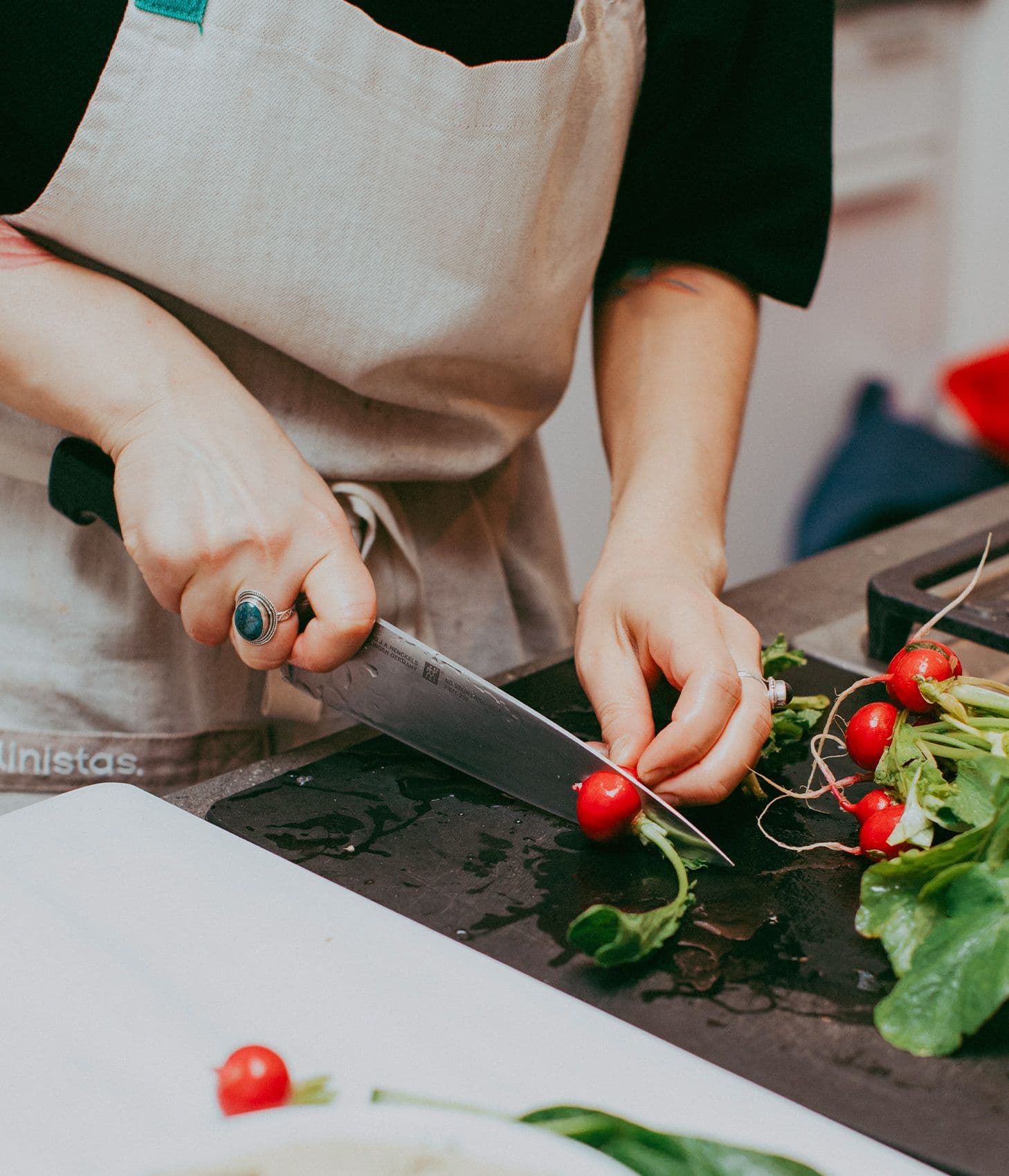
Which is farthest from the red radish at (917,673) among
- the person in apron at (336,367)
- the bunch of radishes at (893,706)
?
the person in apron at (336,367)

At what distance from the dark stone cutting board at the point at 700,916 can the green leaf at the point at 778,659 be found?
0.10 meters

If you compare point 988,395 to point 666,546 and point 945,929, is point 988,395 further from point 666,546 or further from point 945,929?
point 945,929

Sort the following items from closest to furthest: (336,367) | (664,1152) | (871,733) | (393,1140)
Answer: (393,1140) → (664,1152) → (871,733) → (336,367)

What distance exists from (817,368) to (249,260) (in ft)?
8.42

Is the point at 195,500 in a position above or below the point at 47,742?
above

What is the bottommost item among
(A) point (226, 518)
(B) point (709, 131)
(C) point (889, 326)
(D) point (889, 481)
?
(D) point (889, 481)

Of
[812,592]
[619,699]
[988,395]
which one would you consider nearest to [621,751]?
[619,699]

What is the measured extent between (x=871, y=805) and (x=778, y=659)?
209mm

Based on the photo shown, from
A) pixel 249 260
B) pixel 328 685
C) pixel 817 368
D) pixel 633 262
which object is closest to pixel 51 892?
pixel 328 685

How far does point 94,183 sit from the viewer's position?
2.85 ft

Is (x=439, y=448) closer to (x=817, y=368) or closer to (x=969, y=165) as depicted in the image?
(x=817, y=368)

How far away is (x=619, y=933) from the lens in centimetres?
66

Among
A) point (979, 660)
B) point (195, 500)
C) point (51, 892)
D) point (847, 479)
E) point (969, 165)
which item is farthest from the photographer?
point (969, 165)

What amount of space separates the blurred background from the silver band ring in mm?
1661
